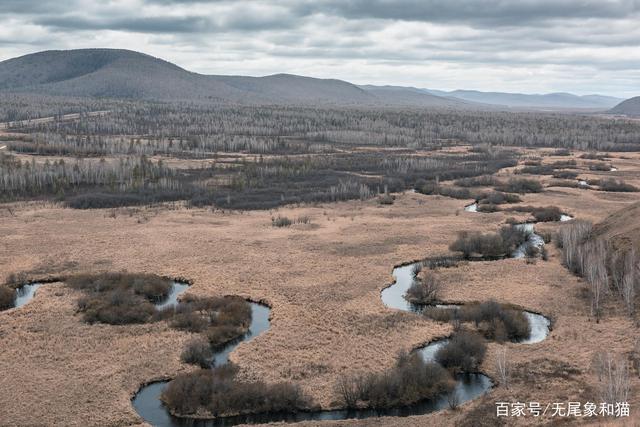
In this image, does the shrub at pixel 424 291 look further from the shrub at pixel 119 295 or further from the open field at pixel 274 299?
the shrub at pixel 119 295

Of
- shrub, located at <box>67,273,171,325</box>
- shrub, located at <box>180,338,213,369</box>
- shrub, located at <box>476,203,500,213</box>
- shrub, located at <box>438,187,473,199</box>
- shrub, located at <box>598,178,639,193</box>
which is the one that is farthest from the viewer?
shrub, located at <box>598,178,639,193</box>

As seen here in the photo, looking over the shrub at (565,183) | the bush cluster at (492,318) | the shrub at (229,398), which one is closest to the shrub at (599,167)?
the shrub at (565,183)

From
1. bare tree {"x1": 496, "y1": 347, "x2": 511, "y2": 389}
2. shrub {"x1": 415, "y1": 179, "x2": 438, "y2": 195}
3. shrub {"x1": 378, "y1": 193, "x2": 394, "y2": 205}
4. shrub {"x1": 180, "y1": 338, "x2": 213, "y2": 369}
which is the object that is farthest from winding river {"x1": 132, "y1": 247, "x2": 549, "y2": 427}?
shrub {"x1": 415, "y1": 179, "x2": 438, "y2": 195}

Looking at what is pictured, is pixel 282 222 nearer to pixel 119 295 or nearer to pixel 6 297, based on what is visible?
pixel 119 295

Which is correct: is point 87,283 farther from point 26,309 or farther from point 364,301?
point 364,301

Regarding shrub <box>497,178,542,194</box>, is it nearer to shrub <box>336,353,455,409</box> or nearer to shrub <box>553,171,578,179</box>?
shrub <box>553,171,578,179</box>
